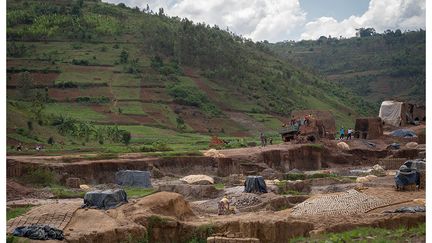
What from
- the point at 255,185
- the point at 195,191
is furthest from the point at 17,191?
the point at 255,185

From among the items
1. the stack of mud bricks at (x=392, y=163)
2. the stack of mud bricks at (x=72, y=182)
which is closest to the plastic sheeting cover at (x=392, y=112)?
the stack of mud bricks at (x=392, y=163)

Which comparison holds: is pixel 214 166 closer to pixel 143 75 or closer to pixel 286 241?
pixel 286 241

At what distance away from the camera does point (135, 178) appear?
39.5 meters

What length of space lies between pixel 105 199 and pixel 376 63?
5273 inches

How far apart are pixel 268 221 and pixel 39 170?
1981cm

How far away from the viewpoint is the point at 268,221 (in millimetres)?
23469

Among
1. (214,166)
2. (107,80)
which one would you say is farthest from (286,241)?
(107,80)

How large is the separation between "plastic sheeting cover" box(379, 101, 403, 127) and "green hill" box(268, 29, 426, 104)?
128 ft

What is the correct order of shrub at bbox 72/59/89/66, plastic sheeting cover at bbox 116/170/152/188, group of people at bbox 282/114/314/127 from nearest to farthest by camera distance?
plastic sheeting cover at bbox 116/170/152/188 < group of people at bbox 282/114/314/127 < shrub at bbox 72/59/89/66

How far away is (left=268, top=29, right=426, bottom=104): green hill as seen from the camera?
445 feet

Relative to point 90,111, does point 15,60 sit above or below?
above

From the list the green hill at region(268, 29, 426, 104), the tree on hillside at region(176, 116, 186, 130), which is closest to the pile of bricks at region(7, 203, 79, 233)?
the tree on hillside at region(176, 116, 186, 130)

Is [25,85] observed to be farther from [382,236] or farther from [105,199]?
Result: [382,236]

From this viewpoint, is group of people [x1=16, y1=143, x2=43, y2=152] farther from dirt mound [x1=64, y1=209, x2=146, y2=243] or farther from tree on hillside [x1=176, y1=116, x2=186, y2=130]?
dirt mound [x1=64, y1=209, x2=146, y2=243]
